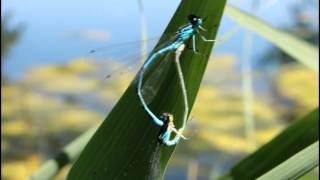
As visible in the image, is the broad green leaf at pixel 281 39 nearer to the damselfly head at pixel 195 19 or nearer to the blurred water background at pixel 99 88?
the damselfly head at pixel 195 19

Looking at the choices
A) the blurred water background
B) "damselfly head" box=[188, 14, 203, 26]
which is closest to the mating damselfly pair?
"damselfly head" box=[188, 14, 203, 26]

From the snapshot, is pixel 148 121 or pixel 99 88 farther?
pixel 99 88

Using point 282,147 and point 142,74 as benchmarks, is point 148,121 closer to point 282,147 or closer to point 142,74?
point 142,74

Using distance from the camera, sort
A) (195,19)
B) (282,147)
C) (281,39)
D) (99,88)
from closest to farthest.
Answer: (195,19) → (282,147) → (281,39) → (99,88)

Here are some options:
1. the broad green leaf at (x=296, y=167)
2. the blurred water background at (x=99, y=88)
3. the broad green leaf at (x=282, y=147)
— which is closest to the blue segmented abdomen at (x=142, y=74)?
the broad green leaf at (x=296, y=167)

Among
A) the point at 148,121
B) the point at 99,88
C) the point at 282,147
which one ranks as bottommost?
the point at 99,88

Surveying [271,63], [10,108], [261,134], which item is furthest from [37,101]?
[271,63]

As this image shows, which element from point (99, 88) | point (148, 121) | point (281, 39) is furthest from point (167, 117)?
point (99, 88)
